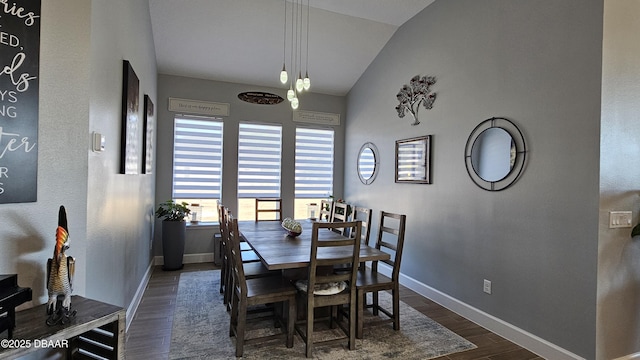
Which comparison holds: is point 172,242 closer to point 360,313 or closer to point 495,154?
point 360,313

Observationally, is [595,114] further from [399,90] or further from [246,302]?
[246,302]

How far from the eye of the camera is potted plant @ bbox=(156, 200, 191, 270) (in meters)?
4.46

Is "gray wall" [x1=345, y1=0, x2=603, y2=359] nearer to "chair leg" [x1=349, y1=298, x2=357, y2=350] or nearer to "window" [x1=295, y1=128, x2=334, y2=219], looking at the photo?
"chair leg" [x1=349, y1=298, x2=357, y2=350]

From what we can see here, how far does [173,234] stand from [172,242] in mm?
120

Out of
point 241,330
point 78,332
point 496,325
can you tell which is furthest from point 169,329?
point 496,325

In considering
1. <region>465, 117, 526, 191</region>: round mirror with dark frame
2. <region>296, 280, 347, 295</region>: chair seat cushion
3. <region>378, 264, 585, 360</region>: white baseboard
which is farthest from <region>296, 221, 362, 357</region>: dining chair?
<region>465, 117, 526, 191</region>: round mirror with dark frame

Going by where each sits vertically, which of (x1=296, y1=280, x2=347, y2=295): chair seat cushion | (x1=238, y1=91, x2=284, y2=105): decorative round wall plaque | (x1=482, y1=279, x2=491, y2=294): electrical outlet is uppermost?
(x1=238, y1=91, x2=284, y2=105): decorative round wall plaque

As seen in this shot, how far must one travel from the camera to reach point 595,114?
2.20m

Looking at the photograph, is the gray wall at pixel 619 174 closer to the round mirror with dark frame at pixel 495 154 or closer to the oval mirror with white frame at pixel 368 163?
the round mirror with dark frame at pixel 495 154

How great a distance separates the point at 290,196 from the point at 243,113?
1.62 metres

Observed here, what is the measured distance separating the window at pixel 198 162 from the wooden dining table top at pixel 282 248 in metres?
1.63

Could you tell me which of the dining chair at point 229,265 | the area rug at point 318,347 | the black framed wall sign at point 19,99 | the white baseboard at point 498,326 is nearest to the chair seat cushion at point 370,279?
the area rug at point 318,347

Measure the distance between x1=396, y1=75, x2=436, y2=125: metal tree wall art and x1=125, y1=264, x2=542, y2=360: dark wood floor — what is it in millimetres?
2201

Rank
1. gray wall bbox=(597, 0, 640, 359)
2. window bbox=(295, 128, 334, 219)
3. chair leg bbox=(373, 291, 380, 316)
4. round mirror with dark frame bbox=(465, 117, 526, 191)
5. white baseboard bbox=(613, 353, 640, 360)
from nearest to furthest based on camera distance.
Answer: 1. gray wall bbox=(597, 0, 640, 359)
2. white baseboard bbox=(613, 353, 640, 360)
3. round mirror with dark frame bbox=(465, 117, 526, 191)
4. chair leg bbox=(373, 291, 380, 316)
5. window bbox=(295, 128, 334, 219)
